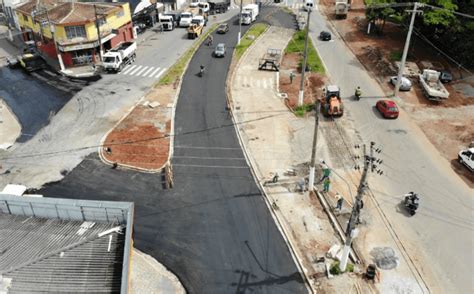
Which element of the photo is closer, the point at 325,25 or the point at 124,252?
the point at 124,252

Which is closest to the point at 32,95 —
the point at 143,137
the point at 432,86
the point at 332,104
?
the point at 143,137

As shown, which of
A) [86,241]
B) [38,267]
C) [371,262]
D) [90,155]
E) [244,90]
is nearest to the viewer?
[38,267]

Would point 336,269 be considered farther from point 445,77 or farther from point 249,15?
point 249,15

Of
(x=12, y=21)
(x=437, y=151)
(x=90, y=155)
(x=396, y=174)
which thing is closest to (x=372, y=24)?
(x=437, y=151)

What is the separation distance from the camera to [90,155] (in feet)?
140

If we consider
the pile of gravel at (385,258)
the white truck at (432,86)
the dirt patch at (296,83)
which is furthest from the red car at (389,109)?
the pile of gravel at (385,258)

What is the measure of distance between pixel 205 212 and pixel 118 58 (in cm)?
3604

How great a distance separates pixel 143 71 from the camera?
207 ft

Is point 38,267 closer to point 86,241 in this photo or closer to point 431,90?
point 86,241

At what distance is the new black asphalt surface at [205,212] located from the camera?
96.7ft

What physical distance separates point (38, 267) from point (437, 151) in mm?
38120

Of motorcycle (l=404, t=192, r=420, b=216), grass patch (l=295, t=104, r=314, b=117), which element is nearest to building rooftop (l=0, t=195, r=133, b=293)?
motorcycle (l=404, t=192, r=420, b=216)

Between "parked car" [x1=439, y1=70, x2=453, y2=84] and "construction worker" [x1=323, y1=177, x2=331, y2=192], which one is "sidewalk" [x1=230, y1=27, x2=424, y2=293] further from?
"parked car" [x1=439, y1=70, x2=453, y2=84]

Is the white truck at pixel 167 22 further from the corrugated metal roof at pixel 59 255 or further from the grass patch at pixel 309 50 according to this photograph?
the corrugated metal roof at pixel 59 255
